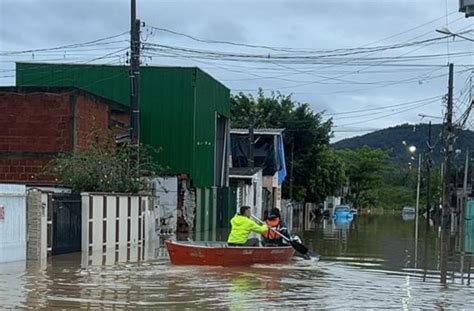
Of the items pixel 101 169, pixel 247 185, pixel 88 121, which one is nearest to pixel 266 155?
pixel 247 185

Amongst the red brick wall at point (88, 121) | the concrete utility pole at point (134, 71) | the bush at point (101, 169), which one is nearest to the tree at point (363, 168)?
the red brick wall at point (88, 121)

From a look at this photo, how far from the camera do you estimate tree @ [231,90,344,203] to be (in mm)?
68875

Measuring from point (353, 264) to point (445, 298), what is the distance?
28.2 ft

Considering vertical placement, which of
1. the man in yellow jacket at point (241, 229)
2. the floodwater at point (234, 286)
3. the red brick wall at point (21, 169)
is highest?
the red brick wall at point (21, 169)

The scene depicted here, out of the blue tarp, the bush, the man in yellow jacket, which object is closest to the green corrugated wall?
the bush

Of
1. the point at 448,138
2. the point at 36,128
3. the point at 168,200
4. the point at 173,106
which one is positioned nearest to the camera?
the point at 36,128

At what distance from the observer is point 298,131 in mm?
68812

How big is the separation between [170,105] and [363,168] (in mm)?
77485

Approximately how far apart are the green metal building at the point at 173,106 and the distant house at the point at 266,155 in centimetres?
1305

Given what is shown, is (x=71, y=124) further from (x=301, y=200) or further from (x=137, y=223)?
(x=301, y=200)

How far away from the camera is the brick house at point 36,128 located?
3108cm

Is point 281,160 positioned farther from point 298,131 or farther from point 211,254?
point 211,254

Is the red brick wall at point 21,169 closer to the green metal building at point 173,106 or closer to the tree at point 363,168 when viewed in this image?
the green metal building at point 173,106

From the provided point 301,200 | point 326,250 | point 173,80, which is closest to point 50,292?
point 326,250
